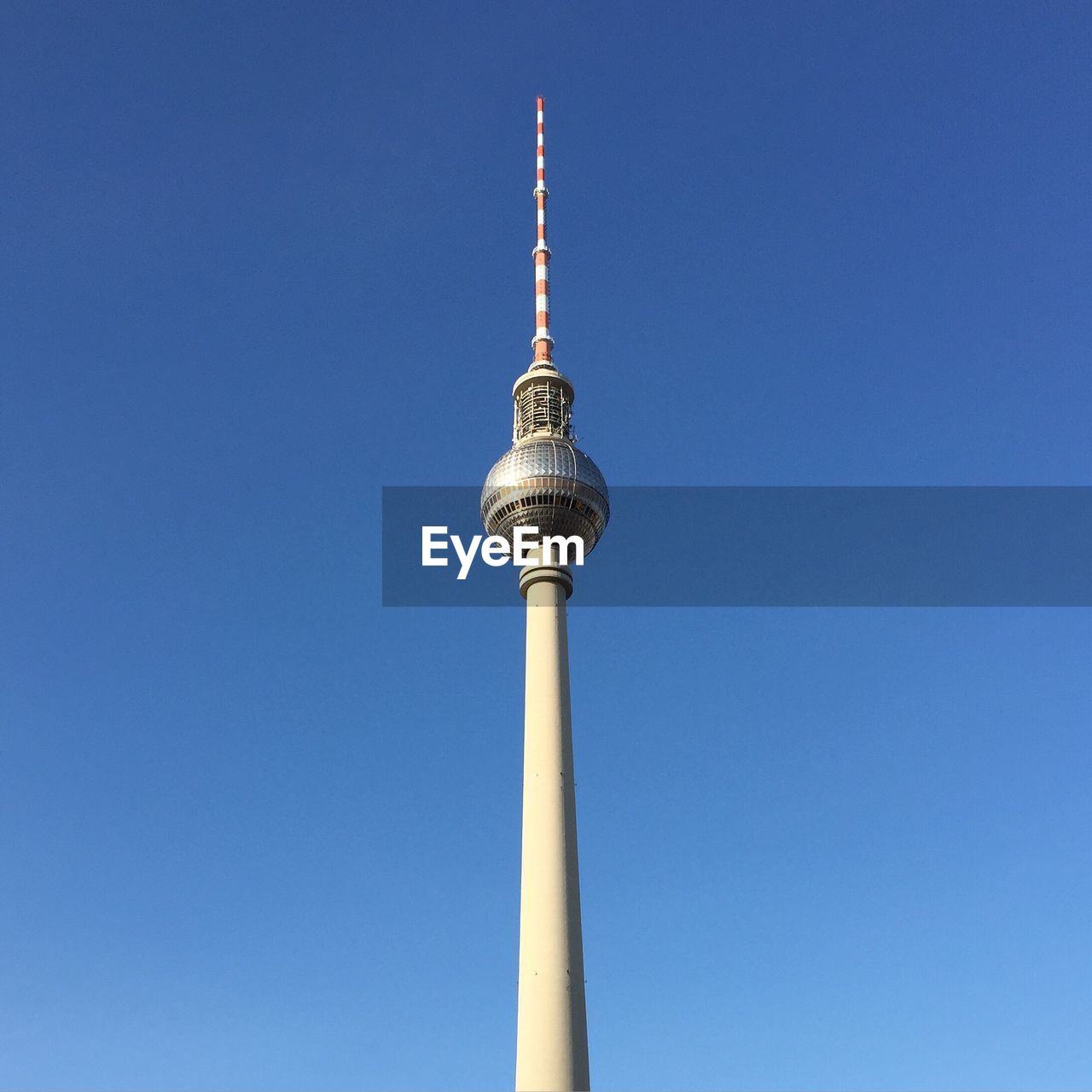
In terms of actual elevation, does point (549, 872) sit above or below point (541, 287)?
below

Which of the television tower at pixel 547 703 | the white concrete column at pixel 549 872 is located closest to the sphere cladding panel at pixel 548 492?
the television tower at pixel 547 703

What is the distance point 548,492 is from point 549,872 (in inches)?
1012

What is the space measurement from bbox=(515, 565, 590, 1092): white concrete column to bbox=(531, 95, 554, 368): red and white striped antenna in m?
19.1

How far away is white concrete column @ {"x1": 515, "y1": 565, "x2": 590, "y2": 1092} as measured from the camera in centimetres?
7062

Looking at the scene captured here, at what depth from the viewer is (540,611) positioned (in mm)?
86625

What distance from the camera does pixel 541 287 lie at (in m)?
102

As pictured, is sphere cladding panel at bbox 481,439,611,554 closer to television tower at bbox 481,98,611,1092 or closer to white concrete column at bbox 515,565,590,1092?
television tower at bbox 481,98,611,1092

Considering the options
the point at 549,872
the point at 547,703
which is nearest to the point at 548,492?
the point at 547,703

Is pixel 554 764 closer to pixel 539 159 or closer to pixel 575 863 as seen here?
pixel 575 863

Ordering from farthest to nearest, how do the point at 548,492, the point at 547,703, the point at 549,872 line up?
the point at 548,492, the point at 547,703, the point at 549,872

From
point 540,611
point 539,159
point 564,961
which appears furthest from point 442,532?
point 539,159

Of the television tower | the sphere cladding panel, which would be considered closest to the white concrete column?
the television tower

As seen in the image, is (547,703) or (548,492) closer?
(547,703)

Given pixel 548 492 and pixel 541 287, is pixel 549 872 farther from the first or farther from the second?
pixel 541 287
